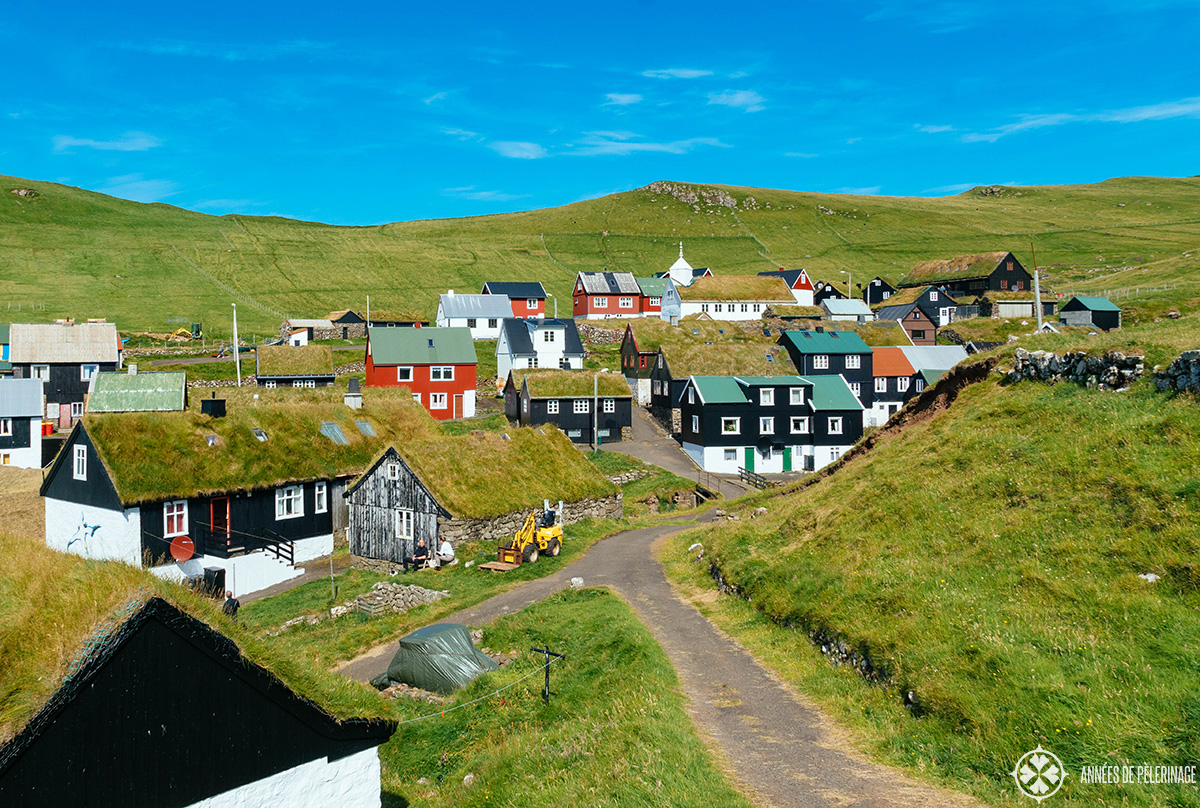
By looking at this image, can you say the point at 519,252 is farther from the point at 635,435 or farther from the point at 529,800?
the point at 529,800

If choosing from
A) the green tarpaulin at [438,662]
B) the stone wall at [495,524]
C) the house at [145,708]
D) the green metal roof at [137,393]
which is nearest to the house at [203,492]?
the green metal roof at [137,393]

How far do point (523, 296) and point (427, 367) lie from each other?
42.1m

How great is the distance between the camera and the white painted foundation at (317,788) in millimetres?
8922

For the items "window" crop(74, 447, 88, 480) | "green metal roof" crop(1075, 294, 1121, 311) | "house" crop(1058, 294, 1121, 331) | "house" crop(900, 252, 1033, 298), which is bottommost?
"window" crop(74, 447, 88, 480)

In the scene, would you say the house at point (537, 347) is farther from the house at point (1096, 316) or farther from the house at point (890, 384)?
the house at point (1096, 316)

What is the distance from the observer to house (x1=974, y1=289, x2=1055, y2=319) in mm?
101831

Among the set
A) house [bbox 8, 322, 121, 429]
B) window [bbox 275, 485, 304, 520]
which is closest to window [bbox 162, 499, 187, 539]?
window [bbox 275, 485, 304, 520]

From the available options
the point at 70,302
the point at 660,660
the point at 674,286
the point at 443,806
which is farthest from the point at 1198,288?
the point at 70,302

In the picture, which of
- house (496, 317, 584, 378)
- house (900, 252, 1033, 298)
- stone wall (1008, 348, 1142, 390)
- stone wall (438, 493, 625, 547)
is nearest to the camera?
stone wall (1008, 348, 1142, 390)

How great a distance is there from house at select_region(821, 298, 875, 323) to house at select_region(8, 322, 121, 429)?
8603 centimetres

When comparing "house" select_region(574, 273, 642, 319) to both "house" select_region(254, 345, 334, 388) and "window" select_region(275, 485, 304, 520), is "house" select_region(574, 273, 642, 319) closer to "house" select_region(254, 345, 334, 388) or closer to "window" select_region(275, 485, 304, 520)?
"house" select_region(254, 345, 334, 388)

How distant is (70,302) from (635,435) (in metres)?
89.5

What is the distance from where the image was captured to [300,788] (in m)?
9.34

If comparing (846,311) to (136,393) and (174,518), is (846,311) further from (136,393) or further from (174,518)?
(174,518)
